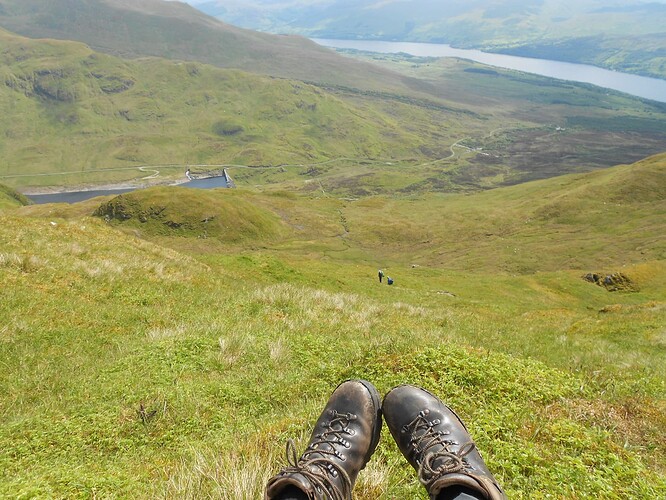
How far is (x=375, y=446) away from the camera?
527cm

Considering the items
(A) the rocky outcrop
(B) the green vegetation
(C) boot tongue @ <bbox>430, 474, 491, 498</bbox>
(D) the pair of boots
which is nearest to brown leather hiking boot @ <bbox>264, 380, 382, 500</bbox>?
(D) the pair of boots

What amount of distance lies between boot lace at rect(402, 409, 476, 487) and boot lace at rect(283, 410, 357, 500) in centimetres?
80

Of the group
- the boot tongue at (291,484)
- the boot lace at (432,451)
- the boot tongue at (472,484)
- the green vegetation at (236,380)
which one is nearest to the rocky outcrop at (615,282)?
the green vegetation at (236,380)

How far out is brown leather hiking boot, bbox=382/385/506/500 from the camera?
156 inches

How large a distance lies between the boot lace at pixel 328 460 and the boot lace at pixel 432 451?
800 millimetres

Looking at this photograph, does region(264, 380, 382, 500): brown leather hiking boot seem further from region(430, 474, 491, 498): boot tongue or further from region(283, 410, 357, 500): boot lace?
region(430, 474, 491, 498): boot tongue

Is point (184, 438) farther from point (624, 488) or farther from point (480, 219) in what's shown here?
point (480, 219)

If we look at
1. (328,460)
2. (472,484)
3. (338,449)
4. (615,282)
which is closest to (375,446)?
(338,449)

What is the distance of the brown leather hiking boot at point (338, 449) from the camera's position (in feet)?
13.0

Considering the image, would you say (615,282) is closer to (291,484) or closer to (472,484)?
(472,484)

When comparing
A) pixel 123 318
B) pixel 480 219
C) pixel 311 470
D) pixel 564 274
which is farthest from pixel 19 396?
pixel 480 219

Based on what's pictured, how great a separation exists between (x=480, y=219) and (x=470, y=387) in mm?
130036

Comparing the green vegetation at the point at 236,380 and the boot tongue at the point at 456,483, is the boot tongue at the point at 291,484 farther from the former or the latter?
the boot tongue at the point at 456,483

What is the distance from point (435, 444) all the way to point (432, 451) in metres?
0.10
